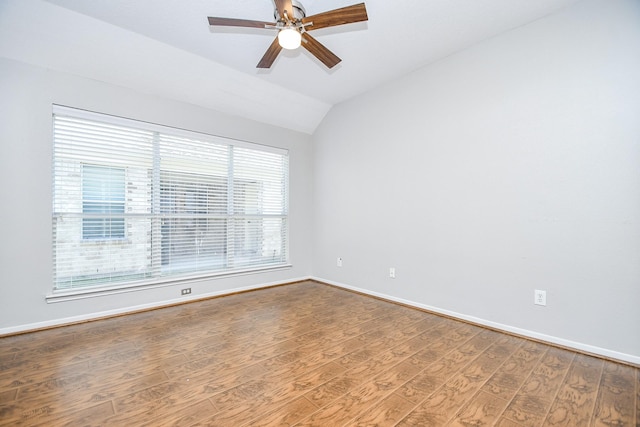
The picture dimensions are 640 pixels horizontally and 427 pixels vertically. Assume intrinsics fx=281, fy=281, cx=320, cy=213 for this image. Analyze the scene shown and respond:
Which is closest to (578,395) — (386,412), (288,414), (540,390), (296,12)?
(540,390)

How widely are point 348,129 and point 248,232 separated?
2.21m

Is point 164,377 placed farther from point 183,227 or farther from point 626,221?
point 626,221

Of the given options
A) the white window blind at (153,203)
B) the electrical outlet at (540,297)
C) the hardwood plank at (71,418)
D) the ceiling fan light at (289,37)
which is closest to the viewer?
the hardwood plank at (71,418)

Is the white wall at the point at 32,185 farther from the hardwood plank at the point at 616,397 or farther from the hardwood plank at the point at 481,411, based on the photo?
the hardwood plank at the point at 616,397

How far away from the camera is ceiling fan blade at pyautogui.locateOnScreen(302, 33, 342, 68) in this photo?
7.38 ft

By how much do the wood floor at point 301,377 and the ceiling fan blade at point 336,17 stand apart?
2.51 metres

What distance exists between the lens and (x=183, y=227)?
3.65 meters

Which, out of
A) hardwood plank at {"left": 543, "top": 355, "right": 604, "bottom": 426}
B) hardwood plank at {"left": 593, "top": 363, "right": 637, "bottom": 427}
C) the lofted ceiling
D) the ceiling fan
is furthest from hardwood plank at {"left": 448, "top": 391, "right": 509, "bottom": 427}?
the lofted ceiling

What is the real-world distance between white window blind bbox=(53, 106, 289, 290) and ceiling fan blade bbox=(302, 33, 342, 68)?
204cm

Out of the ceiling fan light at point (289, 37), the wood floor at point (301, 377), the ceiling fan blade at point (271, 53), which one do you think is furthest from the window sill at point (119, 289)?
the ceiling fan light at point (289, 37)

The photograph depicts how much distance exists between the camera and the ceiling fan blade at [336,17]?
6.35 ft

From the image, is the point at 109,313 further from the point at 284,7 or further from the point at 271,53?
the point at 284,7

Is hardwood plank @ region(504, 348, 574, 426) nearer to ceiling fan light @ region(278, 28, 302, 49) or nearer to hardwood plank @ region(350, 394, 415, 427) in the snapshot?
hardwood plank @ region(350, 394, 415, 427)

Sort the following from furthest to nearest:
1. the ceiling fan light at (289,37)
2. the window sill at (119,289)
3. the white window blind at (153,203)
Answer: the white window blind at (153,203) < the window sill at (119,289) < the ceiling fan light at (289,37)
